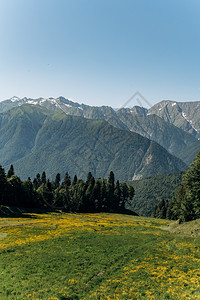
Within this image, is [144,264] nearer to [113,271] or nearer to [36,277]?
[113,271]

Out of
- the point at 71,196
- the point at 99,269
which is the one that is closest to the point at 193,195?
the point at 99,269

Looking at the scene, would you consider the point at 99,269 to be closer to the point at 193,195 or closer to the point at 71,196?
the point at 193,195

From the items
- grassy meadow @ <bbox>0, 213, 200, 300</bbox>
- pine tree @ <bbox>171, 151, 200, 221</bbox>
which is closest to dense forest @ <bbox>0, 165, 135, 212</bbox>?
pine tree @ <bbox>171, 151, 200, 221</bbox>

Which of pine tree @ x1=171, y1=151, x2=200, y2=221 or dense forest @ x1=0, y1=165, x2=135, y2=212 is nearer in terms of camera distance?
pine tree @ x1=171, y1=151, x2=200, y2=221

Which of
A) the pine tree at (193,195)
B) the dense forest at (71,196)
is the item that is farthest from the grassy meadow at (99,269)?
the dense forest at (71,196)

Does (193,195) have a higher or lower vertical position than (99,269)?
higher

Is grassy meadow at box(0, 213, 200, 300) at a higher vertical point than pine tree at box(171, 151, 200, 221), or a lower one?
lower

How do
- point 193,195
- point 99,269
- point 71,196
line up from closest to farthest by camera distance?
point 99,269 < point 193,195 < point 71,196

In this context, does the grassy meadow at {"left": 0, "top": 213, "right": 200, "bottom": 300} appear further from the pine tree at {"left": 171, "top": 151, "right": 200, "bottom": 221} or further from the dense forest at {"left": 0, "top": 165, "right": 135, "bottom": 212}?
the dense forest at {"left": 0, "top": 165, "right": 135, "bottom": 212}

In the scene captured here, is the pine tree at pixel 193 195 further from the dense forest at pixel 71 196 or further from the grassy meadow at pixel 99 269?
the dense forest at pixel 71 196

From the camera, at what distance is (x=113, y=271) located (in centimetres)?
2670

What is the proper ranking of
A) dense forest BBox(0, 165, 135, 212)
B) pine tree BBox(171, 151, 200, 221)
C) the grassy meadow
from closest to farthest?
the grassy meadow → pine tree BBox(171, 151, 200, 221) → dense forest BBox(0, 165, 135, 212)

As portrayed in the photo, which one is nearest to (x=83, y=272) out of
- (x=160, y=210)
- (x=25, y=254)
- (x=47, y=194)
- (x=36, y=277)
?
(x=36, y=277)

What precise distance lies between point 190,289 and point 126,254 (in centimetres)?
1435
